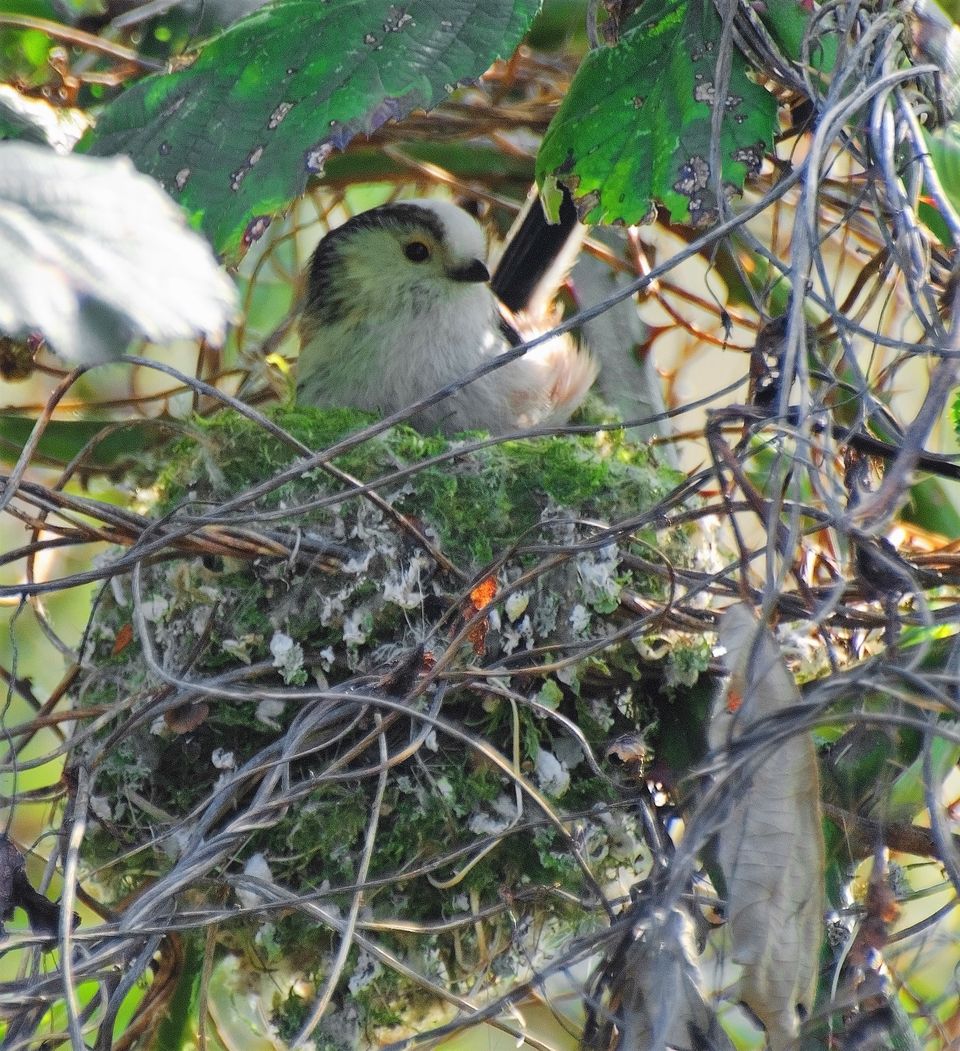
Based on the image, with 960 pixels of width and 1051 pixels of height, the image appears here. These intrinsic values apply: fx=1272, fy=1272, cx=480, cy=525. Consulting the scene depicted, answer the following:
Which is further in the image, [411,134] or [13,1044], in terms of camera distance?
[411,134]

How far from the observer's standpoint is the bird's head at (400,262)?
2611 mm

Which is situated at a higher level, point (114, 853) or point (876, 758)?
point (876, 758)

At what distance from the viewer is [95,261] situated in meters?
0.89

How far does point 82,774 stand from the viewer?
176cm

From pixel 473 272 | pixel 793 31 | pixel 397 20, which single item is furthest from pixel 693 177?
pixel 473 272

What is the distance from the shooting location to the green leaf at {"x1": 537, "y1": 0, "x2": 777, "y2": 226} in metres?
1.85

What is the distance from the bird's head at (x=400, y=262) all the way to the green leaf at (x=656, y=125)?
0.61m

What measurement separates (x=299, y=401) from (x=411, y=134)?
24.9 inches

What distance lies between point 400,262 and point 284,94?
88cm

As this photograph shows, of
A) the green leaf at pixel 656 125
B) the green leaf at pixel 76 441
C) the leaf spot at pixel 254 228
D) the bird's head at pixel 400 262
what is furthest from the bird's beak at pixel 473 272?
the leaf spot at pixel 254 228

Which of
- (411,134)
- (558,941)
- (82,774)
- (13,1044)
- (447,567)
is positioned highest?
(411,134)

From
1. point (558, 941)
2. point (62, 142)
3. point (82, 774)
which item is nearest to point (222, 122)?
point (62, 142)

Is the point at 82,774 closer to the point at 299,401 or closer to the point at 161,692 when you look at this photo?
the point at 161,692

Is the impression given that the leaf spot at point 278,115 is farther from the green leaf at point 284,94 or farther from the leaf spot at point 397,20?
the leaf spot at point 397,20
